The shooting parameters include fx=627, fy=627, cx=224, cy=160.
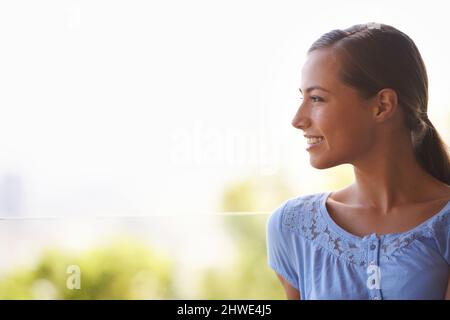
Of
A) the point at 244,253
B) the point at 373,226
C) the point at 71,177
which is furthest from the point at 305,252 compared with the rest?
the point at 71,177

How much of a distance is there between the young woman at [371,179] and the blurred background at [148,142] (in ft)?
3.57

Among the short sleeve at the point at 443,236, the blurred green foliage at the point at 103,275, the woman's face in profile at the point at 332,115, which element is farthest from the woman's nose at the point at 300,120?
the blurred green foliage at the point at 103,275

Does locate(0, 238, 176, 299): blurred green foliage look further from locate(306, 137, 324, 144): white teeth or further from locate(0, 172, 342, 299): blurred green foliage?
locate(306, 137, 324, 144): white teeth

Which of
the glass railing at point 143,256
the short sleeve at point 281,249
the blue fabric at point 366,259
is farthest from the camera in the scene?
the glass railing at point 143,256

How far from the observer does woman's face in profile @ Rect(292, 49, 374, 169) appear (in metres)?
1.01

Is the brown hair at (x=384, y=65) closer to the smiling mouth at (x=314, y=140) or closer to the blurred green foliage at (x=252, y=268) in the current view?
the smiling mouth at (x=314, y=140)

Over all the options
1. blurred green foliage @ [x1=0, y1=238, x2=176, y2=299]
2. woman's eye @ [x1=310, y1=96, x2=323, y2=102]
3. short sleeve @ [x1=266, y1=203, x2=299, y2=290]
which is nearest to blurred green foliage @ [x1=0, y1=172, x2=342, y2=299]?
blurred green foliage @ [x1=0, y1=238, x2=176, y2=299]

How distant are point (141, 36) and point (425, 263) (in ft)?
5.21

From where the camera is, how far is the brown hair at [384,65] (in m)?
1.00

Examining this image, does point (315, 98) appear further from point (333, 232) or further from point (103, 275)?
point (103, 275)

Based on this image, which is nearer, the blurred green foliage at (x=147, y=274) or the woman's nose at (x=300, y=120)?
the woman's nose at (x=300, y=120)

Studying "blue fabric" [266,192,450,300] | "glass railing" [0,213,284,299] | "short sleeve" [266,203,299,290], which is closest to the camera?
"blue fabric" [266,192,450,300]

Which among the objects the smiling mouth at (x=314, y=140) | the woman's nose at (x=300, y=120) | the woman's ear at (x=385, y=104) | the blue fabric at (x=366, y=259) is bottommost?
the blue fabric at (x=366, y=259)

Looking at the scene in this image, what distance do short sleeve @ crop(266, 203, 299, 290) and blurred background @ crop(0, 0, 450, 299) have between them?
1036 millimetres
